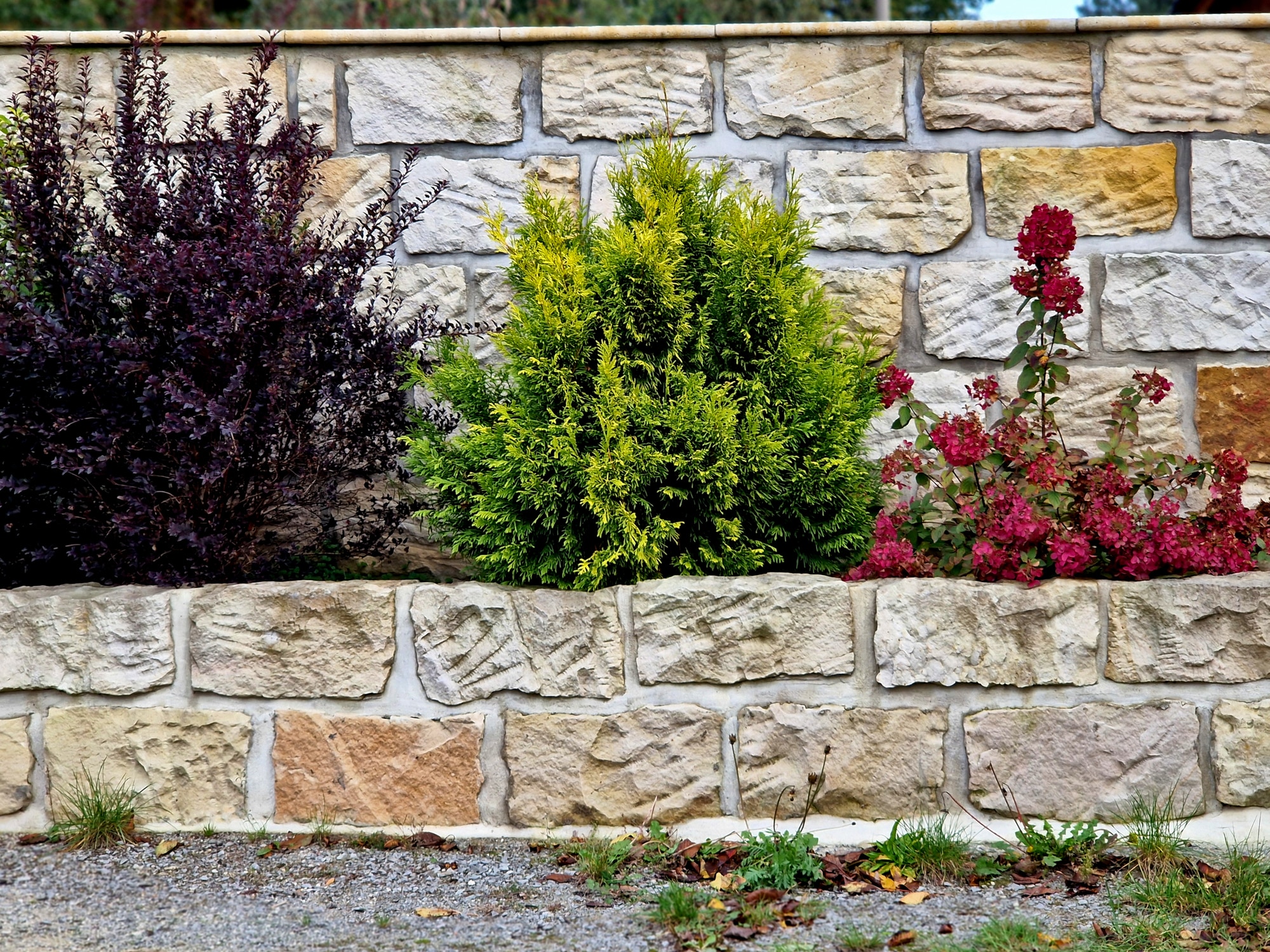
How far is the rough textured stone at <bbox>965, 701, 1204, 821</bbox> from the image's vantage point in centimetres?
273

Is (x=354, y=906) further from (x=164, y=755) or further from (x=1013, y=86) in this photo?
(x=1013, y=86)

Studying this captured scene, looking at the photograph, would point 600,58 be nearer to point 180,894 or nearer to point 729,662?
point 729,662

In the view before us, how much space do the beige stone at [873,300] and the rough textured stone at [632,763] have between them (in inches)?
57.5

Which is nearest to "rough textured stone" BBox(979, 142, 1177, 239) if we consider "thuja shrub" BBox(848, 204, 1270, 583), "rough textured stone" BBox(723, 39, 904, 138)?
"rough textured stone" BBox(723, 39, 904, 138)

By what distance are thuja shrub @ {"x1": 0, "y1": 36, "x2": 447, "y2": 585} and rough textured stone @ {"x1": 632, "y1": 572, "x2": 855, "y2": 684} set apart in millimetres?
1089

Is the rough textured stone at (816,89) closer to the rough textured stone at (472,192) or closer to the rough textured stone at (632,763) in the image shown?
the rough textured stone at (472,192)

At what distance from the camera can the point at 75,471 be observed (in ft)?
9.45

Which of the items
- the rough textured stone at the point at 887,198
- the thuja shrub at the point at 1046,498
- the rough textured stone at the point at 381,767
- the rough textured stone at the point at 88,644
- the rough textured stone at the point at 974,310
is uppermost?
the rough textured stone at the point at 887,198

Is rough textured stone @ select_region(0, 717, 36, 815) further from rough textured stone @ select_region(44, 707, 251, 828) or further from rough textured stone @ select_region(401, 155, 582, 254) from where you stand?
rough textured stone @ select_region(401, 155, 582, 254)

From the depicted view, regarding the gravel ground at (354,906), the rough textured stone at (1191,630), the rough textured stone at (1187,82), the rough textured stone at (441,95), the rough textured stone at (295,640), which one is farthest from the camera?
the rough textured stone at (441,95)

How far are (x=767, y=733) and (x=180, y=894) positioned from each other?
1.41 meters

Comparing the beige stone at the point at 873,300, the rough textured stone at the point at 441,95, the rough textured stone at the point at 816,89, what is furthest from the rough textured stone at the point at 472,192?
the beige stone at the point at 873,300

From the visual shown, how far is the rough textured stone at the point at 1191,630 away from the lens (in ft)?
8.91

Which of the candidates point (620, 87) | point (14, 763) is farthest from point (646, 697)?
point (620, 87)
